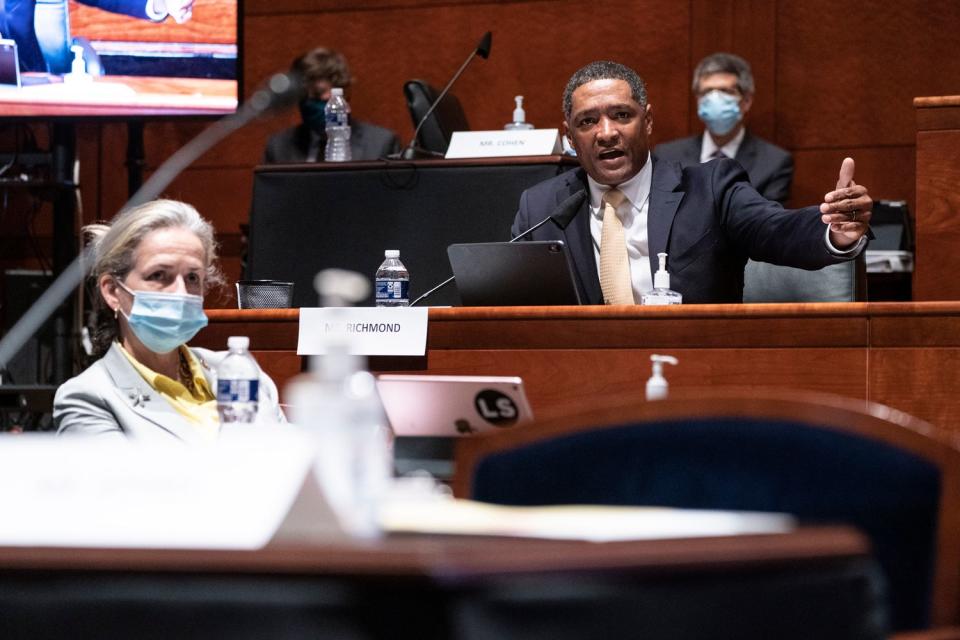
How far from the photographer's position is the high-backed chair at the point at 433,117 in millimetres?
4152

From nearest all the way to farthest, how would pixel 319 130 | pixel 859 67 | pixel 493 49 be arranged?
pixel 319 130 < pixel 859 67 < pixel 493 49

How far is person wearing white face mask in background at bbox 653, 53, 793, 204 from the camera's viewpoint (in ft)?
16.1

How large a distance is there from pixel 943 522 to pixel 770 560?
0.40m

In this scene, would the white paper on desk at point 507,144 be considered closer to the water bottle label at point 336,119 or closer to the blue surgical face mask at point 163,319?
the water bottle label at point 336,119

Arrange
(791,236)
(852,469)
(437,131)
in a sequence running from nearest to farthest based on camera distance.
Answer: (852,469), (791,236), (437,131)

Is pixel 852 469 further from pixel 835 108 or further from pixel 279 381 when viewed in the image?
pixel 835 108

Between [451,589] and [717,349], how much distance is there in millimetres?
1815

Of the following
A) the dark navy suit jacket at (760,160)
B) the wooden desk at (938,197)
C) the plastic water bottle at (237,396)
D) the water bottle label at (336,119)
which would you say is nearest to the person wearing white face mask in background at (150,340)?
the plastic water bottle at (237,396)

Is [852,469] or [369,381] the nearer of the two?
[852,469]

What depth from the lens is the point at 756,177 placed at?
4867 mm

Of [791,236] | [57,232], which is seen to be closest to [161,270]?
[791,236]

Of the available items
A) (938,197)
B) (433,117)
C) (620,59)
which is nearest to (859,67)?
(620,59)

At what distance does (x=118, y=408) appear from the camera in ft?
7.93

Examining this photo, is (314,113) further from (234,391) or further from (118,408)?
(234,391)
